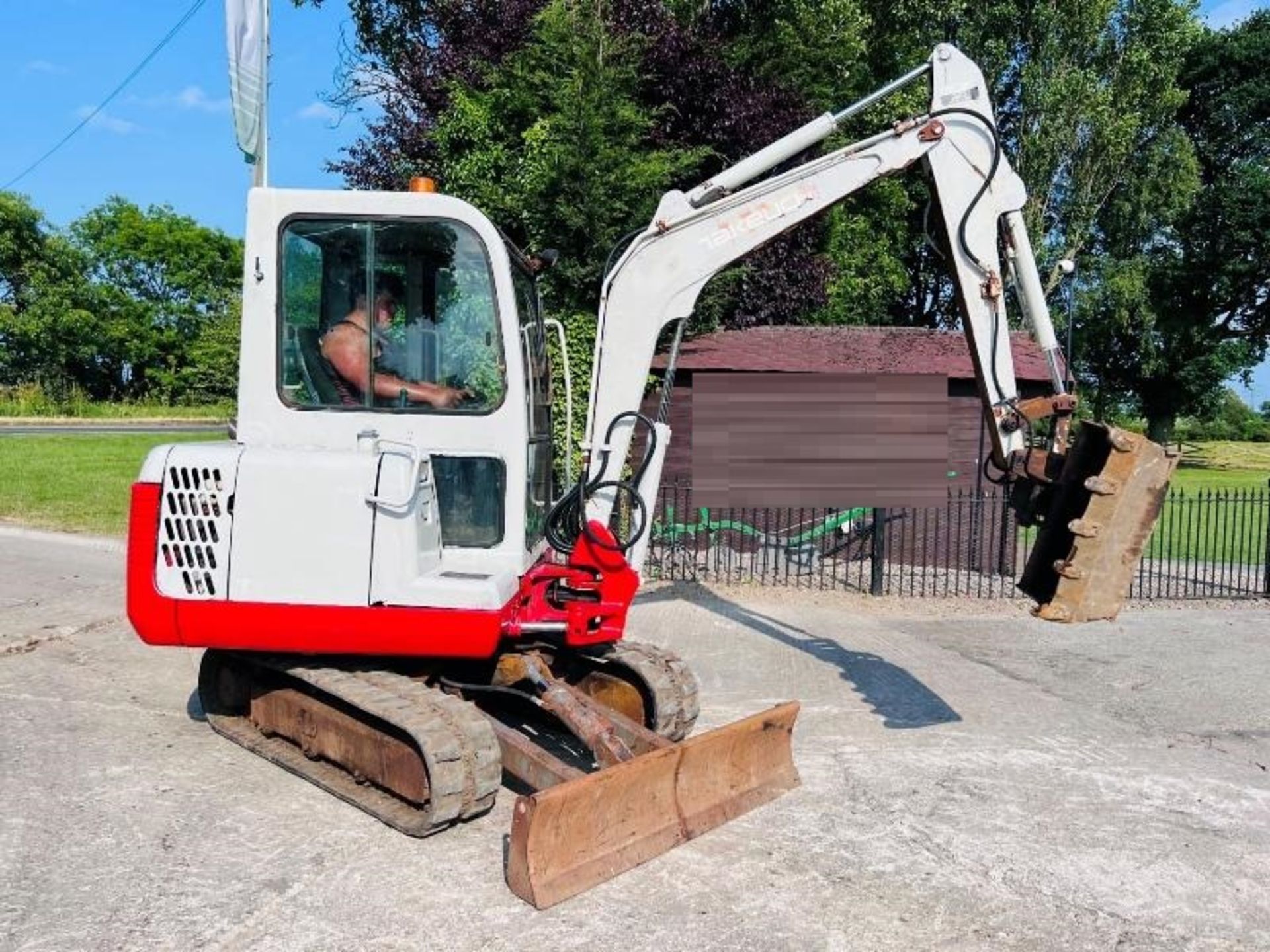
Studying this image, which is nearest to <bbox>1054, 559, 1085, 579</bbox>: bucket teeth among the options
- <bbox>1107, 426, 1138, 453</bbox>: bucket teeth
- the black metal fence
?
<bbox>1107, 426, 1138, 453</bbox>: bucket teeth

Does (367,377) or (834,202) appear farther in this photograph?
(834,202)

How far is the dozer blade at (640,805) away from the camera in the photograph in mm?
3812

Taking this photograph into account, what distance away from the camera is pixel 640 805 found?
4188mm

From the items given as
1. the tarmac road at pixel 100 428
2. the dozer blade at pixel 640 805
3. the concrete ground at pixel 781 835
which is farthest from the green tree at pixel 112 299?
the dozer blade at pixel 640 805

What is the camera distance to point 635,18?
1545 centimetres

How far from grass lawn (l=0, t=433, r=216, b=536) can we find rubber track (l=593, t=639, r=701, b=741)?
1001 cm

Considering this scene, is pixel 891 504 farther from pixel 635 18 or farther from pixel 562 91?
pixel 635 18

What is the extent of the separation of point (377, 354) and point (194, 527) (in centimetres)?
109

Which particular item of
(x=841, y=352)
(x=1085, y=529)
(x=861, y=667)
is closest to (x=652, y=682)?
(x=1085, y=529)

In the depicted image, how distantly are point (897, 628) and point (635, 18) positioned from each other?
33.6ft

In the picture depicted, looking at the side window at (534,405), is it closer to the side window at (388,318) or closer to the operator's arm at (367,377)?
the side window at (388,318)

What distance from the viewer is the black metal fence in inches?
452

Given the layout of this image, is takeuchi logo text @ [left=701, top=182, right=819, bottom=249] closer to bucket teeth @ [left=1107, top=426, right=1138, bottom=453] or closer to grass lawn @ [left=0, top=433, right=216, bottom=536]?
bucket teeth @ [left=1107, top=426, right=1138, bottom=453]

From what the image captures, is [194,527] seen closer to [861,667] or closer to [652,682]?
[652,682]
